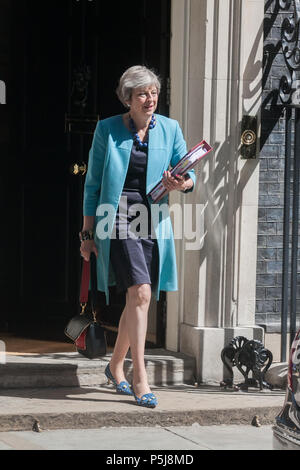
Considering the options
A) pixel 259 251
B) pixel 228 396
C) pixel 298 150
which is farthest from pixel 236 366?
pixel 298 150

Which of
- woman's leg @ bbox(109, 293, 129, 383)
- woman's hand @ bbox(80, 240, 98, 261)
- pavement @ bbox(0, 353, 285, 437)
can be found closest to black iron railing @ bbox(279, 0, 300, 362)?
pavement @ bbox(0, 353, 285, 437)

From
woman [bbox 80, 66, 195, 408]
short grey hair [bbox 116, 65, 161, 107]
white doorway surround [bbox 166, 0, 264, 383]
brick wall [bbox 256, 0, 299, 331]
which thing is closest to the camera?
short grey hair [bbox 116, 65, 161, 107]

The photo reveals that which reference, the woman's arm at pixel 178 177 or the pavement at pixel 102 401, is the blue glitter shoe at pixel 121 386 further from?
the woman's arm at pixel 178 177

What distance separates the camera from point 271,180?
24.5 ft

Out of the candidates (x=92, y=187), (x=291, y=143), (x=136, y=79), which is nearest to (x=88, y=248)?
(x=92, y=187)

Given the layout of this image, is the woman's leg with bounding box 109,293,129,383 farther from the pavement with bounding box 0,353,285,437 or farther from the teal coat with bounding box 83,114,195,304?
the teal coat with bounding box 83,114,195,304

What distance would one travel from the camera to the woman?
20.6 feet

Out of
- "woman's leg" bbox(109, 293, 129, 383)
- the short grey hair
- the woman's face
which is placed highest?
the short grey hair

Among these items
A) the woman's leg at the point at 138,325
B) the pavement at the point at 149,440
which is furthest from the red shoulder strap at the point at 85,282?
the pavement at the point at 149,440

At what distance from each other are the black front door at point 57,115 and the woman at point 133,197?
111 centimetres

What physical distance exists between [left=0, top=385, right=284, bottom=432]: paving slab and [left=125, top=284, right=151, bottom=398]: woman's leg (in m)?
0.16

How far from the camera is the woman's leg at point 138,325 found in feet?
20.7

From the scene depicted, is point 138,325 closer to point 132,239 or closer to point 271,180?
point 132,239

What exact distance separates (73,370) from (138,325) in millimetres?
767
